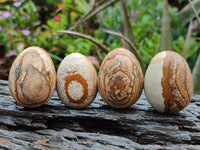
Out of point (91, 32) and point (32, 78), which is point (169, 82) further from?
point (91, 32)

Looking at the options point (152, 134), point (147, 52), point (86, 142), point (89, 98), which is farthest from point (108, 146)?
point (147, 52)

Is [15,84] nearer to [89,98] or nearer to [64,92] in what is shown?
[64,92]

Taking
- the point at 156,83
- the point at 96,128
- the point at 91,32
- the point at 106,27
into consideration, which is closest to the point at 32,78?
the point at 96,128

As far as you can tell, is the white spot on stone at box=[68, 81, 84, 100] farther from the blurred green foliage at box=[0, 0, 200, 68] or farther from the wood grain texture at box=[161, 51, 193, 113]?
the blurred green foliage at box=[0, 0, 200, 68]

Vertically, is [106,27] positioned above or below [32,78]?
above

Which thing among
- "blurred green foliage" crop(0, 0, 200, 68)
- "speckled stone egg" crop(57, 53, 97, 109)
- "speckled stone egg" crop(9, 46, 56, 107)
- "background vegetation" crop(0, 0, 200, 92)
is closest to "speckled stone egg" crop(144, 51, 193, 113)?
"speckled stone egg" crop(57, 53, 97, 109)

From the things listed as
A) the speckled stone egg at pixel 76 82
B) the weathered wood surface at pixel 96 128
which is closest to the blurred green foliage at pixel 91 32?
the speckled stone egg at pixel 76 82
